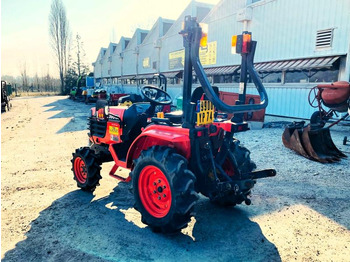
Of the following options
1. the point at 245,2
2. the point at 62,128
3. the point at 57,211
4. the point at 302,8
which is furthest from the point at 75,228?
the point at 245,2

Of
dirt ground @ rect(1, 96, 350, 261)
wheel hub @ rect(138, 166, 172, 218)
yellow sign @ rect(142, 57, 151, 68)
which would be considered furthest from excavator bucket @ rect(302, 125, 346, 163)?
yellow sign @ rect(142, 57, 151, 68)

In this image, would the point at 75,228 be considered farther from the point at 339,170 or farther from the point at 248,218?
the point at 339,170

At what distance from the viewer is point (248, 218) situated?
3367mm

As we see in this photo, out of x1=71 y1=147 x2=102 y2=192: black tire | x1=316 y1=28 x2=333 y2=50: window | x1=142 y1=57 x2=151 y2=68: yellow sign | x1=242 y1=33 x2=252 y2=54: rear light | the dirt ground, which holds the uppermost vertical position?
x1=142 y1=57 x2=151 y2=68: yellow sign

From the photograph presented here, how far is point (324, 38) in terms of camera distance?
941 centimetres

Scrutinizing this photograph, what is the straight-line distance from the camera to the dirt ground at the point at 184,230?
2645 millimetres

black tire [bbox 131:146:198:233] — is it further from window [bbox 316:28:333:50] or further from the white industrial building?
window [bbox 316:28:333:50]

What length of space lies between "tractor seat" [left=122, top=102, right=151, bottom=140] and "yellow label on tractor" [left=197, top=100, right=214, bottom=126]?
141 cm

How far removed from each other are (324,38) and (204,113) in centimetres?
878

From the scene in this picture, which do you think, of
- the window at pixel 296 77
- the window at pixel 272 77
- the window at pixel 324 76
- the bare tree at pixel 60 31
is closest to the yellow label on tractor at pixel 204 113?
the window at pixel 324 76

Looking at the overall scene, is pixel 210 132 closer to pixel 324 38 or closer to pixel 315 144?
pixel 315 144

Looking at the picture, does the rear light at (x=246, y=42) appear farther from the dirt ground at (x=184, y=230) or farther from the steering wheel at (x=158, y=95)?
the dirt ground at (x=184, y=230)

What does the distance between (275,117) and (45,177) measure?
30.8 feet

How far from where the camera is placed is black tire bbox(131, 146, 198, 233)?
265 cm
